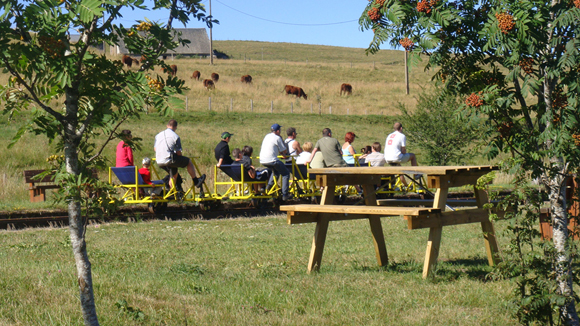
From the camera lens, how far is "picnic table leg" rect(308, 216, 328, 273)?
7.04 meters

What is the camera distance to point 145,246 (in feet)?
29.7

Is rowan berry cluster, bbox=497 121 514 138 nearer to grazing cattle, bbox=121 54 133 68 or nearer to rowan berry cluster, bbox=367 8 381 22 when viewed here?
rowan berry cluster, bbox=367 8 381 22

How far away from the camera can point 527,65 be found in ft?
13.7

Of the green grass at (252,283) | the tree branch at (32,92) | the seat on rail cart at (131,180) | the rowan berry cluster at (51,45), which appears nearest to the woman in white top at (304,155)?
the seat on rail cart at (131,180)

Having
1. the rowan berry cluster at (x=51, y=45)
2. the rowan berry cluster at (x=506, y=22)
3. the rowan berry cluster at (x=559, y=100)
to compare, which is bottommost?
the rowan berry cluster at (x=559, y=100)

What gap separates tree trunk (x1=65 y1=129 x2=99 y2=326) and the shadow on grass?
12.3 feet

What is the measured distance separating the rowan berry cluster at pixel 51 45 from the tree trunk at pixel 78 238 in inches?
21.2

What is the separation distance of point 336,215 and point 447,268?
4.68ft

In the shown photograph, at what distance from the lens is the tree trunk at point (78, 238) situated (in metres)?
3.66

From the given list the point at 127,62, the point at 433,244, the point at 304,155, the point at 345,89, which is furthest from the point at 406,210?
the point at 345,89

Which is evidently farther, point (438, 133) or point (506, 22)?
point (438, 133)

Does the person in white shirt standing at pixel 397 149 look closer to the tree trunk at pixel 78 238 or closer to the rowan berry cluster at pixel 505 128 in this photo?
the rowan berry cluster at pixel 505 128

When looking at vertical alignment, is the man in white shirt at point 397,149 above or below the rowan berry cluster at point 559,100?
below

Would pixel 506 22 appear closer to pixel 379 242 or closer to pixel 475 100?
pixel 475 100
